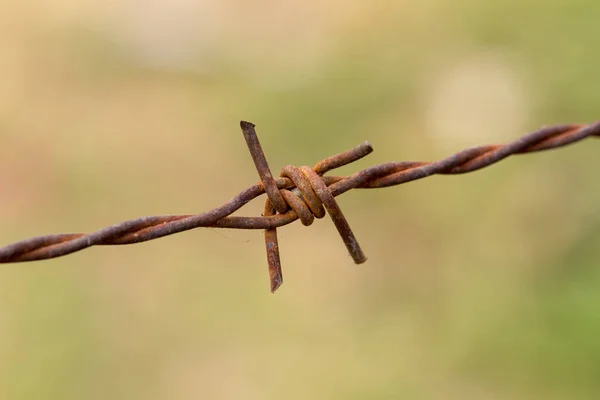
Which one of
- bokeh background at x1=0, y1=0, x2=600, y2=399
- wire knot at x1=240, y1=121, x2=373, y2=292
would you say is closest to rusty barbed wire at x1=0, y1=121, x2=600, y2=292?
wire knot at x1=240, y1=121, x2=373, y2=292

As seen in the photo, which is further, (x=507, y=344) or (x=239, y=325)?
(x=239, y=325)

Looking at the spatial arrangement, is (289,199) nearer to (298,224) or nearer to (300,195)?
(300,195)

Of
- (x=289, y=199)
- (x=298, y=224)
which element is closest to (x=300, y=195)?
(x=289, y=199)

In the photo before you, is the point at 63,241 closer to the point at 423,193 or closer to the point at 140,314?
the point at 140,314

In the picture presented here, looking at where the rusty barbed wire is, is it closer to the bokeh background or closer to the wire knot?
the wire knot

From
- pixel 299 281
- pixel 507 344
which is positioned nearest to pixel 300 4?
pixel 299 281

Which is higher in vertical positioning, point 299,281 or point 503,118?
point 503,118

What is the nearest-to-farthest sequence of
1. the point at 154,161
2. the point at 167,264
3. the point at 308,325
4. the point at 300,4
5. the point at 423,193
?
1. the point at 308,325
2. the point at 167,264
3. the point at 423,193
4. the point at 154,161
5. the point at 300,4
